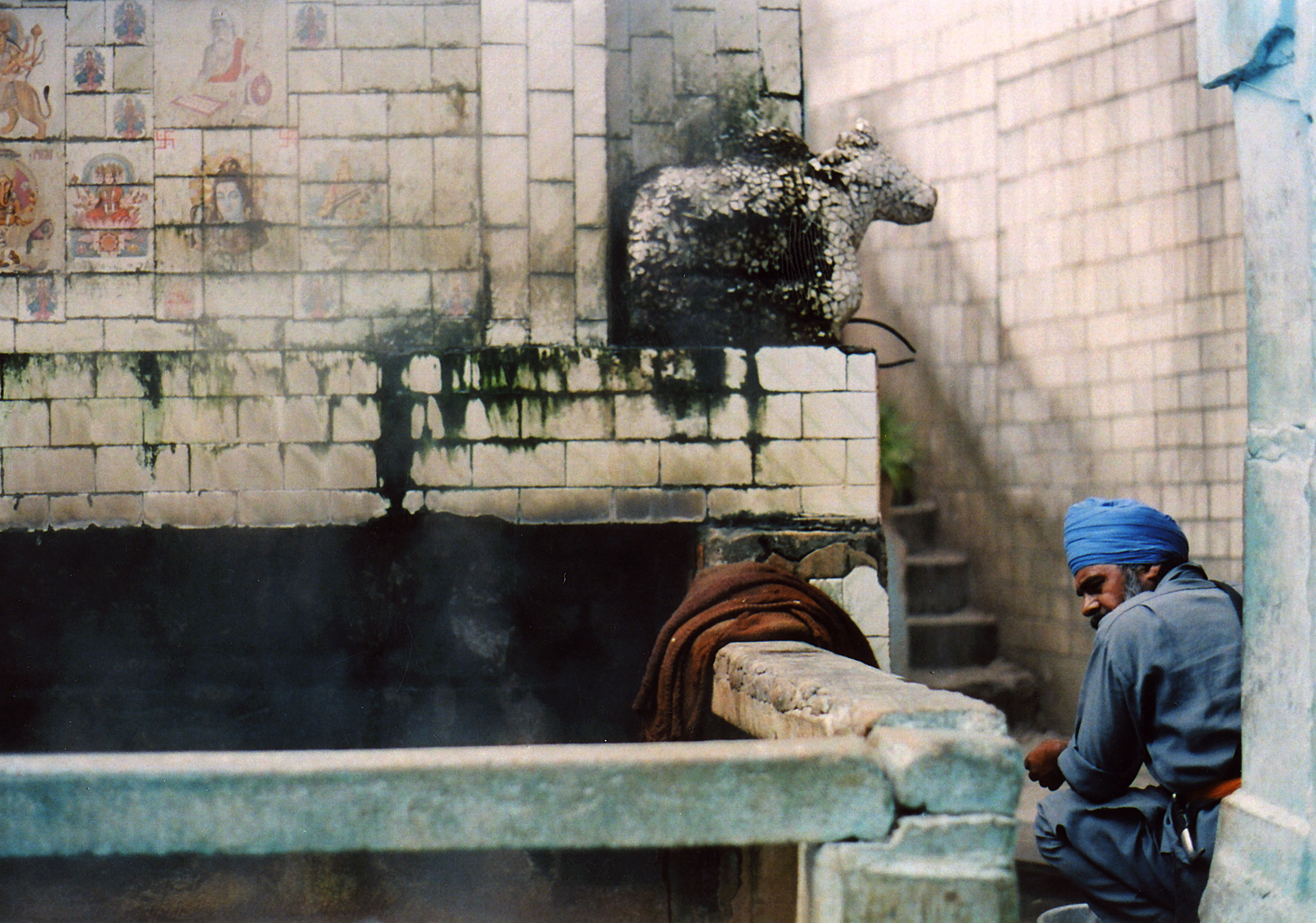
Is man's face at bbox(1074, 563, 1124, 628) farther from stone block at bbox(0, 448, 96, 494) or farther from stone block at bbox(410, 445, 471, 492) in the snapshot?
stone block at bbox(0, 448, 96, 494)

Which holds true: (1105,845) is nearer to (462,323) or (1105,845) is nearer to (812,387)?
(812,387)

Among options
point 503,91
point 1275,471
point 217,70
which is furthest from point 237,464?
point 1275,471

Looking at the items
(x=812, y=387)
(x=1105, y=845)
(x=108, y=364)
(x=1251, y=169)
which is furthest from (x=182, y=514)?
(x=1251, y=169)

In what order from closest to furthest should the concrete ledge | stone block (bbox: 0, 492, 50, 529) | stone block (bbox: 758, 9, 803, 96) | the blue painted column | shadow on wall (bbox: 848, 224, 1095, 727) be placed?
1. the concrete ledge
2. the blue painted column
3. stone block (bbox: 0, 492, 50, 529)
4. stone block (bbox: 758, 9, 803, 96)
5. shadow on wall (bbox: 848, 224, 1095, 727)

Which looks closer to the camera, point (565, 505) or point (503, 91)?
point (565, 505)

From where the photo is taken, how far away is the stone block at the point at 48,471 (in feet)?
14.8

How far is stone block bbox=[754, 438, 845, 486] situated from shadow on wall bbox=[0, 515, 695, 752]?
0.64 metres

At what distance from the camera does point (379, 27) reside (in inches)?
185

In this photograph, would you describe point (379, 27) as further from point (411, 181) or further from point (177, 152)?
point (177, 152)

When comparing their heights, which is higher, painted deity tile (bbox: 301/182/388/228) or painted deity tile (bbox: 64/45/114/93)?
painted deity tile (bbox: 64/45/114/93)

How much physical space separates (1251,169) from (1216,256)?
4.37 meters

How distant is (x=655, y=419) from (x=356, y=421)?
1.18m

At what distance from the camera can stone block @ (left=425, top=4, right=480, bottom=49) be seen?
472 cm

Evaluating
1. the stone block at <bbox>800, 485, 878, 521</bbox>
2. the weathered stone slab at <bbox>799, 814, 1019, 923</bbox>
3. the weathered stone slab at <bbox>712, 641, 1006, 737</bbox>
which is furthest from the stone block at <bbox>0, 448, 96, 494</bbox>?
the weathered stone slab at <bbox>799, 814, 1019, 923</bbox>
